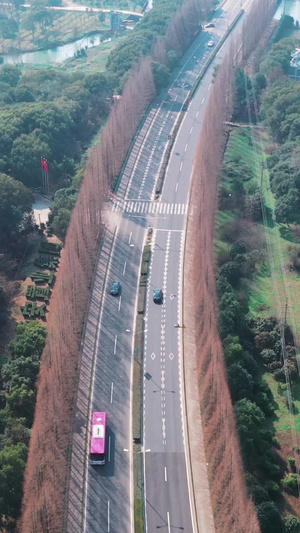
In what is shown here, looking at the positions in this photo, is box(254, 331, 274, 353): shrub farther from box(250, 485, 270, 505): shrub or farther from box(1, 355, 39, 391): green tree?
box(1, 355, 39, 391): green tree

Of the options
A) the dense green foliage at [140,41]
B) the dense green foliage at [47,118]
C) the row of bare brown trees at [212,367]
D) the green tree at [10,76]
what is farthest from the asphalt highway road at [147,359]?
the green tree at [10,76]

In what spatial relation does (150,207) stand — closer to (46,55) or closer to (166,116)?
(166,116)

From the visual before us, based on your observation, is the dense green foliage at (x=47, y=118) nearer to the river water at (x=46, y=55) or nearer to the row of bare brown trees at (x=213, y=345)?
the row of bare brown trees at (x=213, y=345)

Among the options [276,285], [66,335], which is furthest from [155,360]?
[276,285]

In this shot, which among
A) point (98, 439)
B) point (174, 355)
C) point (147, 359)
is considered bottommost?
point (98, 439)

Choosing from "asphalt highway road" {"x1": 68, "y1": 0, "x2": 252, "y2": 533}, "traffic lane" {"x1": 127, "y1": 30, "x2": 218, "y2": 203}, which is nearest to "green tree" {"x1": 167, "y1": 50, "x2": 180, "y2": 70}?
"traffic lane" {"x1": 127, "y1": 30, "x2": 218, "y2": 203}

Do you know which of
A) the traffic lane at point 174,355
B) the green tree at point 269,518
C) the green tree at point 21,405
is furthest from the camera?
the traffic lane at point 174,355
